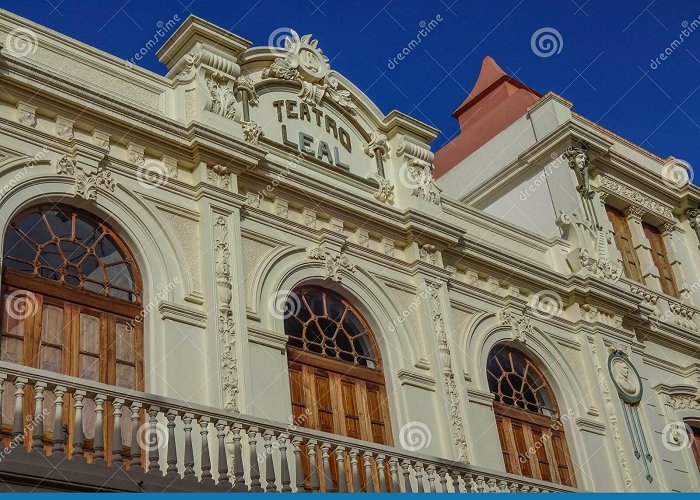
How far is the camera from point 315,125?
46.3 ft

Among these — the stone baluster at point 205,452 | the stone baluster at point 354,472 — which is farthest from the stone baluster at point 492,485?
the stone baluster at point 205,452

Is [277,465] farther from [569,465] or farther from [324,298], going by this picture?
[569,465]

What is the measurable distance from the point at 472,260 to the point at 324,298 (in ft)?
9.42

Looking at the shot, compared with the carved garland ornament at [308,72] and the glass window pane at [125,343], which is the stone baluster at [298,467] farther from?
the carved garland ornament at [308,72]

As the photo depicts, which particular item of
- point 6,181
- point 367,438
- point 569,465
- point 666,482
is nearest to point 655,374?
point 666,482

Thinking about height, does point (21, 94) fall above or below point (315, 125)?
below

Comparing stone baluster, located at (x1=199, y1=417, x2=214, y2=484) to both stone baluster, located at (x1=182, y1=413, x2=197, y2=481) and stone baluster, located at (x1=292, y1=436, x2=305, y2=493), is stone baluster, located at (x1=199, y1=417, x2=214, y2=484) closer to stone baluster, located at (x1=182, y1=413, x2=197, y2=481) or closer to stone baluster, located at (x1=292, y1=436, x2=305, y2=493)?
stone baluster, located at (x1=182, y1=413, x2=197, y2=481)

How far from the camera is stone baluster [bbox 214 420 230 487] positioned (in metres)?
9.08

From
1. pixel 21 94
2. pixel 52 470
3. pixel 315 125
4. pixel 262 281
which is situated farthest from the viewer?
pixel 315 125

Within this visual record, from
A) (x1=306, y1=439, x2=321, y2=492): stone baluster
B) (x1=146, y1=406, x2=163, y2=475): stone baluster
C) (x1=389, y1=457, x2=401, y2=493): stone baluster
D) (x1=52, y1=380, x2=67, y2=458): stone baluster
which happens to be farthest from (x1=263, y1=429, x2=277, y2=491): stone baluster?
(x1=52, y1=380, x2=67, y2=458): stone baluster

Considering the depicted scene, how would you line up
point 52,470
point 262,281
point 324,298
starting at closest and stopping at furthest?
point 52,470
point 262,281
point 324,298

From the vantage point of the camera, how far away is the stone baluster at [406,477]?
10266mm

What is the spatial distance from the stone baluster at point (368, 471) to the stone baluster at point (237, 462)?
4.34ft

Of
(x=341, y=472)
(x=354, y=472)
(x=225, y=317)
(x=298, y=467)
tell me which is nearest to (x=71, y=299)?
(x=225, y=317)
